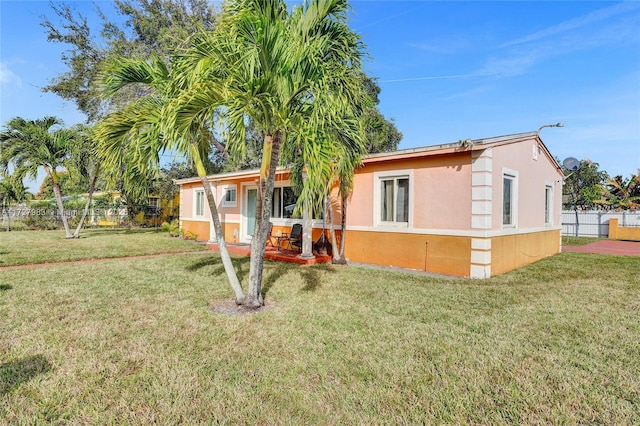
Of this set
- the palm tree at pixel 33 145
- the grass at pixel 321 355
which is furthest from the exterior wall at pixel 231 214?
the palm tree at pixel 33 145

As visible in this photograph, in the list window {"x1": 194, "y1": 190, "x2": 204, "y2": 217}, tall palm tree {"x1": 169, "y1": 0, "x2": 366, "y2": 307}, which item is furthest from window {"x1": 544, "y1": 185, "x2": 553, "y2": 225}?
window {"x1": 194, "y1": 190, "x2": 204, "y2": 217}

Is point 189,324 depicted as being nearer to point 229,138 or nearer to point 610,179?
point 229,138

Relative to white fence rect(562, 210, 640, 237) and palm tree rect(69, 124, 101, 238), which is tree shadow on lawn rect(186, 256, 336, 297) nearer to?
palm tree rect(69, 124, 101, 238)

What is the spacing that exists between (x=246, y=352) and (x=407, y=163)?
6.86m

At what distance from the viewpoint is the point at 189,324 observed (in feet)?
15.5

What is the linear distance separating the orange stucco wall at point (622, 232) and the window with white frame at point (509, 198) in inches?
623

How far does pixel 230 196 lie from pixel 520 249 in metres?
11.5

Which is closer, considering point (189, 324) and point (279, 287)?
point (189, 324)

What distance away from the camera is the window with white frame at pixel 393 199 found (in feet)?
30.4

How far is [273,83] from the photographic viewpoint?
15.0ft

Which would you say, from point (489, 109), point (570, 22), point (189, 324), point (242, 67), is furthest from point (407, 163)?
point (489, 109)

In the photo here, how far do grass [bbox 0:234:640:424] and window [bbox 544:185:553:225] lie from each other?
5.87 meters

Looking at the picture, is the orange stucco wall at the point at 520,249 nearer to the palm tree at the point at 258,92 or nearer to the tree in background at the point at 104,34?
the palm tree at the point at 258,92

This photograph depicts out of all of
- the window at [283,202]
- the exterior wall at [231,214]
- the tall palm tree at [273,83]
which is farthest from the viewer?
the window at [283,202]
